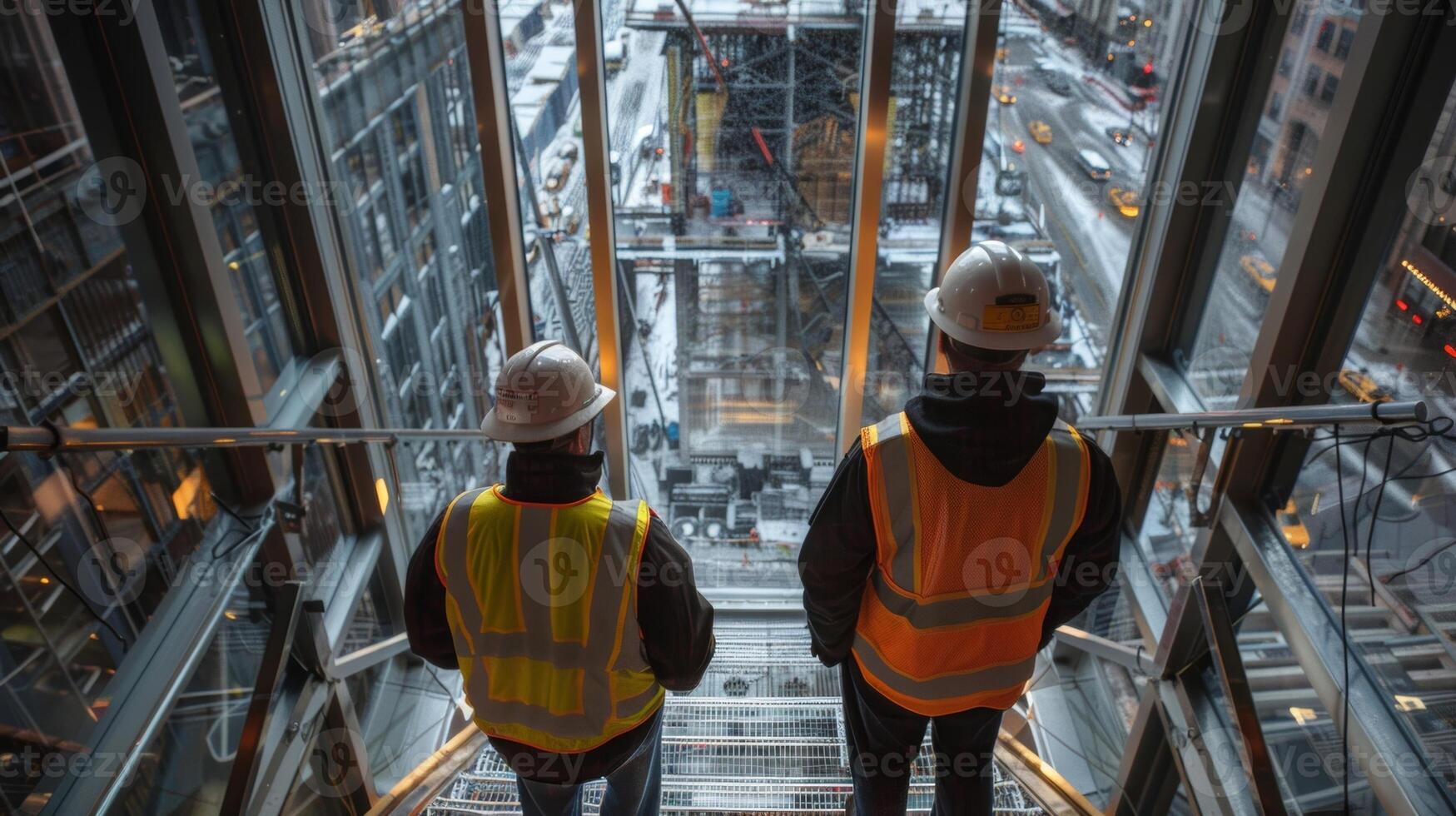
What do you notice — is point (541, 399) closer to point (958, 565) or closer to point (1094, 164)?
point (958, 565)

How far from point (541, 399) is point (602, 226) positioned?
1.98m

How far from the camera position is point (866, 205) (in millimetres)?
3822

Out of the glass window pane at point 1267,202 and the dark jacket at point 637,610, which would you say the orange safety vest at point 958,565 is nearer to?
the dark jacket at point 637,610

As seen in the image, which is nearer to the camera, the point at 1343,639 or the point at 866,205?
the point at 1343,639

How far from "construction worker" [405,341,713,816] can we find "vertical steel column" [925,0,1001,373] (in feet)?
6.15

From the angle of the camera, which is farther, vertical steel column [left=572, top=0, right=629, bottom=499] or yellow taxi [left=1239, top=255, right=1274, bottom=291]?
vertical steel column [left=572, top=0, right=629, bottom=499]

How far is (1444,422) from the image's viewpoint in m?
1.93

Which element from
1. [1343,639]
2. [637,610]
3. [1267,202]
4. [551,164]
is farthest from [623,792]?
[1267,202]

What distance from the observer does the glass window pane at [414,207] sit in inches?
136

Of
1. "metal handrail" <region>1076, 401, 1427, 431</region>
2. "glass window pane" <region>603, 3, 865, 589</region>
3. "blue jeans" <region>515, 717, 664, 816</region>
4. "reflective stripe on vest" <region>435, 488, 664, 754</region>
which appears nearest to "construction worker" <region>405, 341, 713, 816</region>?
"reflective stripe on vest" <region>435, 488, 664, 754</region>

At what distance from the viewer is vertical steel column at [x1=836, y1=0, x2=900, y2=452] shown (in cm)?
349

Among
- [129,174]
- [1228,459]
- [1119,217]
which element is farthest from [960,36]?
[129,174]

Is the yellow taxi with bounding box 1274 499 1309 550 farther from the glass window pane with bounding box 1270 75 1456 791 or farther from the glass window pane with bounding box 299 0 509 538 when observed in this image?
the glass window pane with bounding box 299 0 509 538

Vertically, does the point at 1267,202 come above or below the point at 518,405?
above
